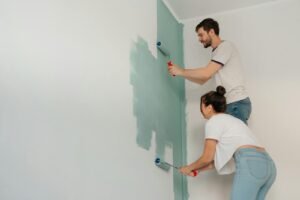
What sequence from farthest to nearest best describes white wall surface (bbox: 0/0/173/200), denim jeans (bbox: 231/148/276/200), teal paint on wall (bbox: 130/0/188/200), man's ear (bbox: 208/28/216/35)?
1. man's ear (bbox: 208/28/216/35)
2. teal paint on wall (bbox: 130/0/188/200)
3. denim jeans (bbox: 231/148/276/200)
4. white wall surface (bbox: 0/0/173/200)

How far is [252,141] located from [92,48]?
1031 mm

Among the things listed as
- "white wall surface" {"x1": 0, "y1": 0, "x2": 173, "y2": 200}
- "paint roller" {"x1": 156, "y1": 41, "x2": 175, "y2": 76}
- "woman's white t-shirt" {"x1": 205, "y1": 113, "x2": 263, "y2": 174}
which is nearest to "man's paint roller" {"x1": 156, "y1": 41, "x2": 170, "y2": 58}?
"paint roller" {"x1": 156, "y1": 41, "x2": 175, "y2": 76}

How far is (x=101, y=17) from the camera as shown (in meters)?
2.04

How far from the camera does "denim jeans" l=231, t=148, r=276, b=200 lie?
6.93 ft

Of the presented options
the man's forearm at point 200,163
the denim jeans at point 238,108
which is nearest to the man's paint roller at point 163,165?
the man's forearm at point 200,163

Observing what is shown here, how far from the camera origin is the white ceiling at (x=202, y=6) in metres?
3.08

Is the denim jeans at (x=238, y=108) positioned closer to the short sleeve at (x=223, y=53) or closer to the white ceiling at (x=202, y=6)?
the short sleeve at (x=223, y=53)

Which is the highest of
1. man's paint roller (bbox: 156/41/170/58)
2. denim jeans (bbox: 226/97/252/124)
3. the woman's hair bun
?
man's paint roller (bbox: 156/41/170/58)

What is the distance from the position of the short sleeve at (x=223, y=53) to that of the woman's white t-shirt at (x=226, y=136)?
408 millimetres

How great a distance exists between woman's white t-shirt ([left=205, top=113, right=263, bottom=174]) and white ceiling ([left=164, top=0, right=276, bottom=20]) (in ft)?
3.84

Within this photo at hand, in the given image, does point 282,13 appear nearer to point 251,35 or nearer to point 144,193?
point 251,35

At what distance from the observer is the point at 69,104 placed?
168cm

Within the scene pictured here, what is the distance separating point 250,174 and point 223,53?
2.67 feet

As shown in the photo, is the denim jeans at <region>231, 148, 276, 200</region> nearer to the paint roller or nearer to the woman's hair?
the woman's hair
